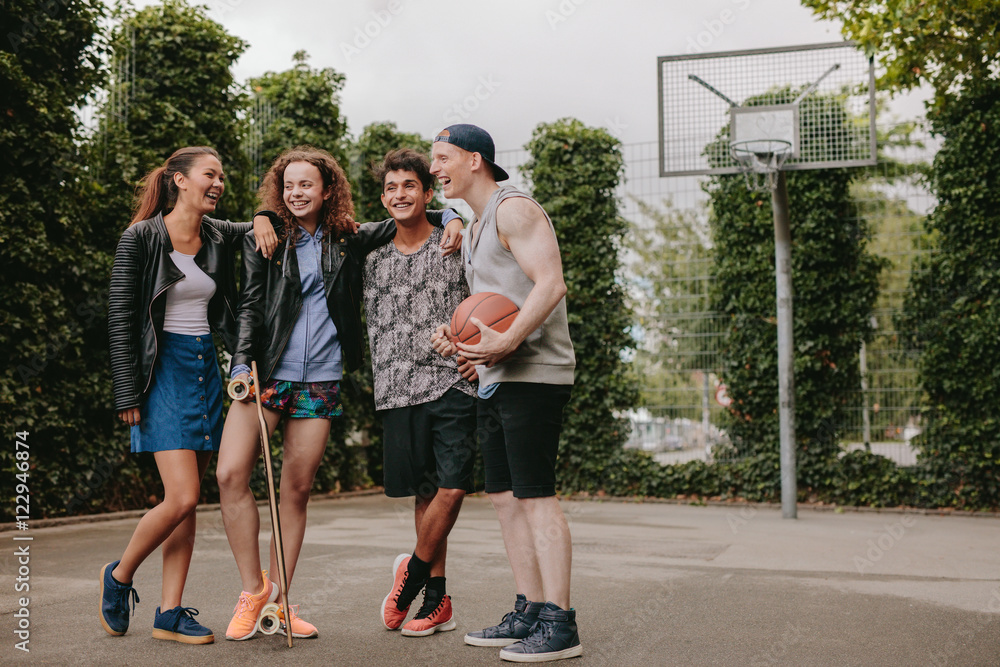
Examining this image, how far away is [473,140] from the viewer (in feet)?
12.0

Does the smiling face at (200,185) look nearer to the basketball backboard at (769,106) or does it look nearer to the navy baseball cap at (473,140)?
the navy baseball cap at (473,140)

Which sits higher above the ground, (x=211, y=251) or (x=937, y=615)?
(x=211, y=251)

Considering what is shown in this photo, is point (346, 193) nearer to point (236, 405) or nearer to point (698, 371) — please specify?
point (236, 405)

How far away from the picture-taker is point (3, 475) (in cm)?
666

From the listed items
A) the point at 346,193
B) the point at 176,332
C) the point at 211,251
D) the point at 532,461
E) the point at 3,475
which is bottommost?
the point at 3,475

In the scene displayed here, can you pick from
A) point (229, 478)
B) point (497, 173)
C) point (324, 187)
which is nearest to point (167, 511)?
point (229, 478)

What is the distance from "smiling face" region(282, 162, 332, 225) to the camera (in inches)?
151

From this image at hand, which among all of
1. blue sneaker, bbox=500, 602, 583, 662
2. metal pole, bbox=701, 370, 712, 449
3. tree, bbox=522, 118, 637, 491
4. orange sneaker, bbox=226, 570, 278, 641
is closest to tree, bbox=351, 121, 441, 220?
tree, bbox=522, 118, 637, 491

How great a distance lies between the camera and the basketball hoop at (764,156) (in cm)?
881

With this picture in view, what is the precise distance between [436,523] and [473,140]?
1578 mm

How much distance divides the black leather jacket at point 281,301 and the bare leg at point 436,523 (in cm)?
67

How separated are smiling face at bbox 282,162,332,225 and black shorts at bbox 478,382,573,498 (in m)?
1.16

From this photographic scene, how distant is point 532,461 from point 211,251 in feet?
5.36

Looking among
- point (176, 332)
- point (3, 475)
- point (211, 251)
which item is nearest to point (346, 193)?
point (211, 251)
